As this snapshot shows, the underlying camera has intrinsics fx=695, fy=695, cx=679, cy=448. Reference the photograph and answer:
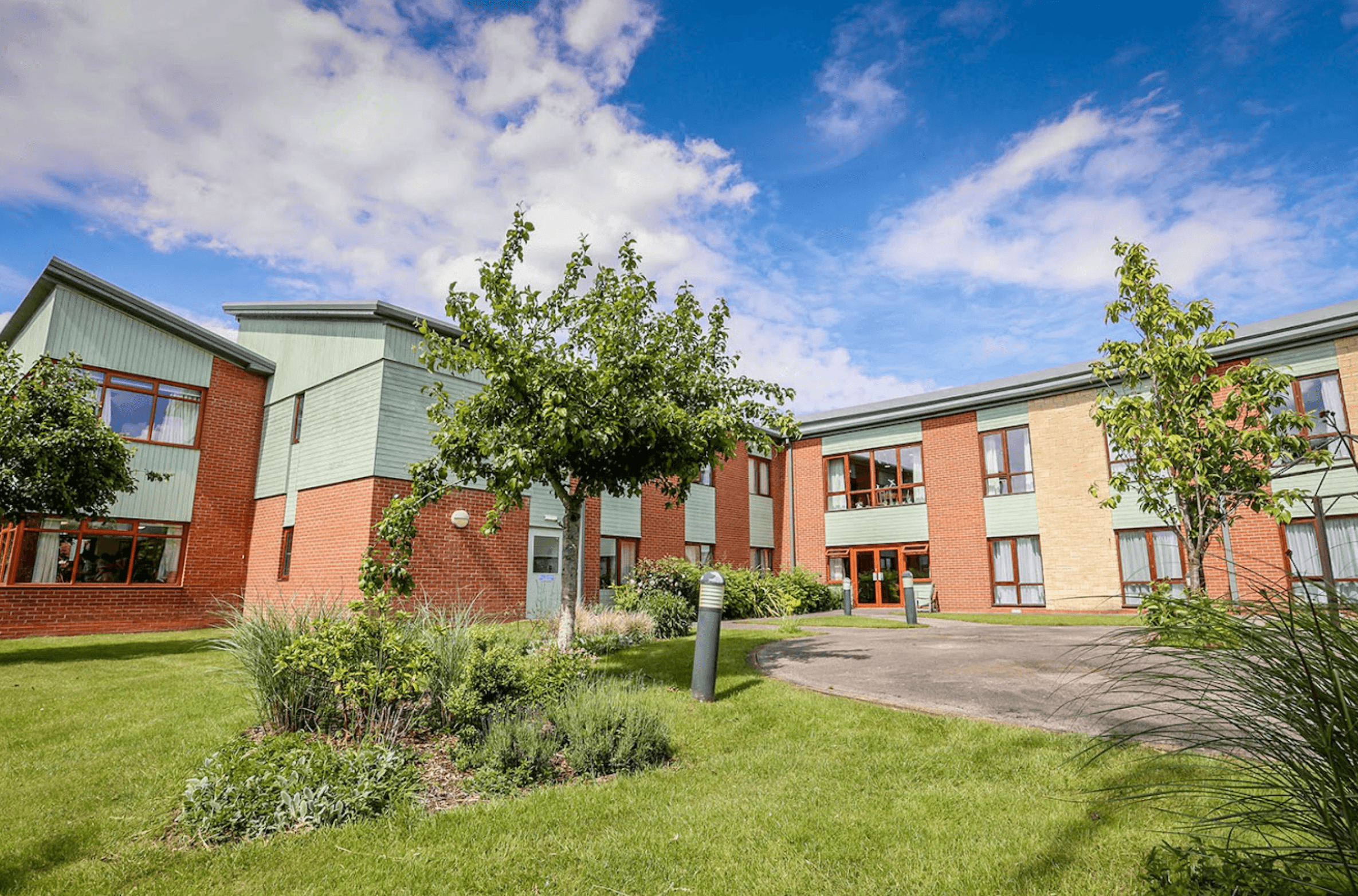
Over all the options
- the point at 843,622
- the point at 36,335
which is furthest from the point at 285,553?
the point at 843,622

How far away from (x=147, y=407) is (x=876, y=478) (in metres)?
20.8

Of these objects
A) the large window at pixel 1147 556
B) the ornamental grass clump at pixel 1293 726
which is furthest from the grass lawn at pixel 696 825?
the large window at pixel 1147 556

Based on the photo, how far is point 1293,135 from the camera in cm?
893

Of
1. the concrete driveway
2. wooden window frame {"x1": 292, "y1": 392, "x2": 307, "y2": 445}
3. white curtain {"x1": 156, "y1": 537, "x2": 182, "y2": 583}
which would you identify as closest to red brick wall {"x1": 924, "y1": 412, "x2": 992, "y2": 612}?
the concrete driveway

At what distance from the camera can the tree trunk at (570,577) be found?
880cm

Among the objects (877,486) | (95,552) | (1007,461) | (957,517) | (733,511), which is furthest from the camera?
(733,511)

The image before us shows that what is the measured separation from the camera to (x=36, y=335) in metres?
16.2

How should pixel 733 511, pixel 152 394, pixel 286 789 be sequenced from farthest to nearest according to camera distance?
pixel 733 511, pixel 152 394, pixel 286 789

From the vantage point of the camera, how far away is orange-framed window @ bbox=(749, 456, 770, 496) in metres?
25.4

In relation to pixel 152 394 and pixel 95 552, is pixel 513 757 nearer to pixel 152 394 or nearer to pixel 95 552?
pixel 95 552

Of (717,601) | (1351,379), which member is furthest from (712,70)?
(1351,379)

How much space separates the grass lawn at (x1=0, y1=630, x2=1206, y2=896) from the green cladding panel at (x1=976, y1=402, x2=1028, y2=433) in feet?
53.9

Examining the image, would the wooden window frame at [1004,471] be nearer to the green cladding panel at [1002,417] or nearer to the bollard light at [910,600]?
the green cladding panel at [1002,417]

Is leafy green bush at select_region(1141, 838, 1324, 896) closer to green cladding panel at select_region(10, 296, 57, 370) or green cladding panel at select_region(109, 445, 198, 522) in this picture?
green cladding panel at select_region(109, 445, 198, 522)
